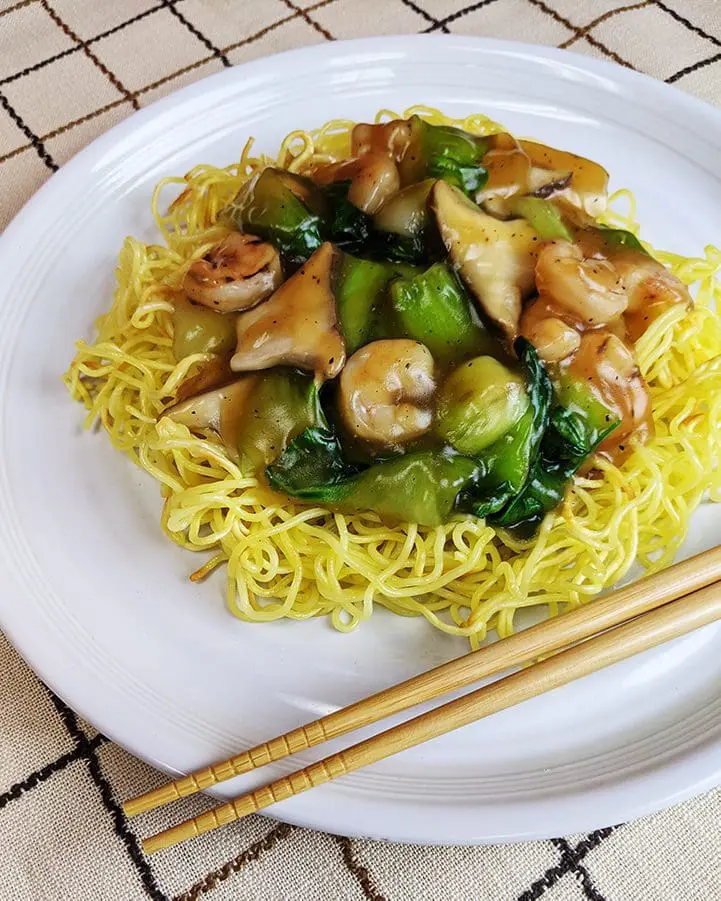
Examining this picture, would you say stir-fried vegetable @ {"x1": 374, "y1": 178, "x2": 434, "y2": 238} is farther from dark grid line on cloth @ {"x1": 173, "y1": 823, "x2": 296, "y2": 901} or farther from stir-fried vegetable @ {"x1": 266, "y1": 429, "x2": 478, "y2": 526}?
dark grid line on cloth @ {"x1": 173, "y1": 823, "x2": 296, "y2": 901}


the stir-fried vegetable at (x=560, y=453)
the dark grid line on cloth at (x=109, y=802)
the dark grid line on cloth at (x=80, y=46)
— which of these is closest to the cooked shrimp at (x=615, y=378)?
the stir-fried vegetable at (x=560, y=453)

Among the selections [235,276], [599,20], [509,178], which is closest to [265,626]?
[235,276]

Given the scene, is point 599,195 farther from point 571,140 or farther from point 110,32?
point 110,32

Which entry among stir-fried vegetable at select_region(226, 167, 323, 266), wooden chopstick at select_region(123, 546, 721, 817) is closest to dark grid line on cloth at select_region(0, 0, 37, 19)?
stir-fried vegetable at select_region(226, 167, 323, 266)

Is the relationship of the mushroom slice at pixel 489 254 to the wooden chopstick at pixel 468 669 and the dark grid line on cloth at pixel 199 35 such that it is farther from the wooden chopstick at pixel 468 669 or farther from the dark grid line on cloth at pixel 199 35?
the dark grid line on cloth at pixel 199 35

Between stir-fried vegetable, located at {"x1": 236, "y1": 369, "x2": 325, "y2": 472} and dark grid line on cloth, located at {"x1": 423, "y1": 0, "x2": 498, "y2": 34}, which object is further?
dark grid line on cloth, located at {"x1": 423, "y1": 0, "x2": 498, "y2": 34}

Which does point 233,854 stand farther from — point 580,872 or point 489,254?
point 489,254
